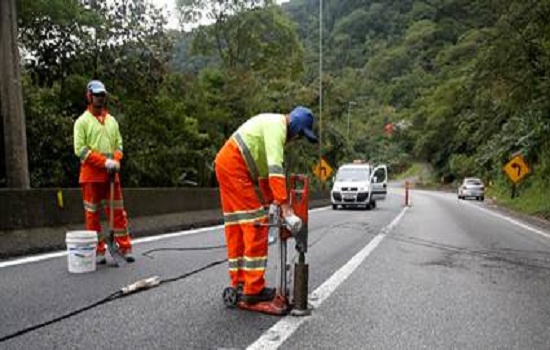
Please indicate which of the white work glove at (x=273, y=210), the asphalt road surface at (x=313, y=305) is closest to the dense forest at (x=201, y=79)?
the asphalt road surface at (x=313, y=305)

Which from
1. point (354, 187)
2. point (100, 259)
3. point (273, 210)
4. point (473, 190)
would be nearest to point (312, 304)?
point (273, 210)

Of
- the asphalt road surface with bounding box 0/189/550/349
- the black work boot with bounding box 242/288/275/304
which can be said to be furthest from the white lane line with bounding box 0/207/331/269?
the black work boot with bounding box 242/288/275/304

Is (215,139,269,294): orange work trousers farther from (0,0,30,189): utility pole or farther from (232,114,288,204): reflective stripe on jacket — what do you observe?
(0,0,30,189): utility pole

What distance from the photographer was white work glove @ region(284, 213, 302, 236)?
14.7 ft

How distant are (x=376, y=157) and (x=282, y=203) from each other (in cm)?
8912

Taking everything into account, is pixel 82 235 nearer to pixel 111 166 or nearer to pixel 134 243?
pixel 111 166

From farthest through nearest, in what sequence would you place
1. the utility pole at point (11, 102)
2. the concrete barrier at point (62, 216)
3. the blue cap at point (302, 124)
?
the utility pole at point (11, 102) → the concrete barrier at point (62, 216) → the blue cap at point (302, 124)

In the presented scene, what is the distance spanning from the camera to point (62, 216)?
946 cm

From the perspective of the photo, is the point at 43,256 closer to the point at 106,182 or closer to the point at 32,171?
the point at 106,182

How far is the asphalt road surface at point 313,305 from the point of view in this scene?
403 cm

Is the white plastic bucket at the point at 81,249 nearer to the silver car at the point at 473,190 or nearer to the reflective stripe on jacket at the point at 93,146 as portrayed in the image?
the reflective stripe on jacket at the point at 93,146

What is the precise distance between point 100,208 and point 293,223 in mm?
3243

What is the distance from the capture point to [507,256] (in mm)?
9125

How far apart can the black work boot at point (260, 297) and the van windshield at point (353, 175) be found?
1938 cm
